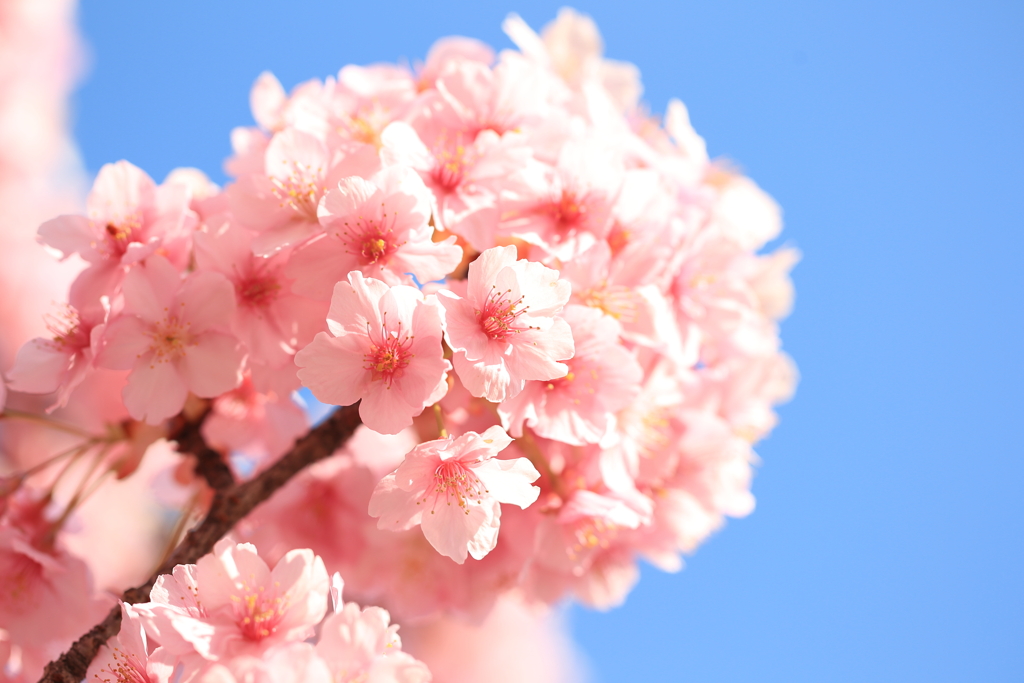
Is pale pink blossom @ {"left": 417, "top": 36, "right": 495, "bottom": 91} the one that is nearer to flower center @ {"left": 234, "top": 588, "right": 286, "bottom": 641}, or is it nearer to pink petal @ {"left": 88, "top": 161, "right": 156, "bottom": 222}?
pink petal @ {"left": 88, "top": 161, "right": 156, "bottom": 222}

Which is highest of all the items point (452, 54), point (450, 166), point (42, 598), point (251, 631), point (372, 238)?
point (452, 54)

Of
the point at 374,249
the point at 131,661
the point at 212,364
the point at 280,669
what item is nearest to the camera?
the point at 280,669

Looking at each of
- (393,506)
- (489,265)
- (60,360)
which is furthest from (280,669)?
(60,360)

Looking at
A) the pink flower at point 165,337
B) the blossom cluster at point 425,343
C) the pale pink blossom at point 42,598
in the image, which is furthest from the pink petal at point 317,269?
the pale pink blossom at point 42,598

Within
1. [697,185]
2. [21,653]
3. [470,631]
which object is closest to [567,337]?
[697,185]

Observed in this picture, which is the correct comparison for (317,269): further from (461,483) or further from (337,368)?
(461,483)

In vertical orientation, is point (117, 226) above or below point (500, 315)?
below

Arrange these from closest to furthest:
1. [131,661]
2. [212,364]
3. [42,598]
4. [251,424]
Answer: [131,661]
[212,364]
[42,598]
[251,424]
